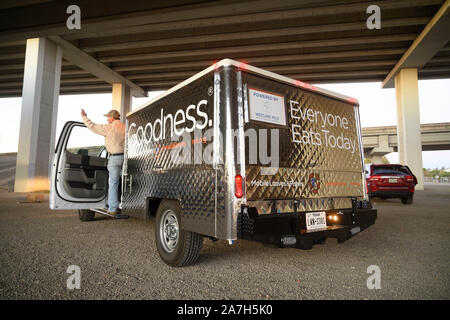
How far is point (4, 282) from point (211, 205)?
207cm

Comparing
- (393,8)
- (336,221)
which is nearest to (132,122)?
(336,221)

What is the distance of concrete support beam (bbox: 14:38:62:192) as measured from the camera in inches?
434

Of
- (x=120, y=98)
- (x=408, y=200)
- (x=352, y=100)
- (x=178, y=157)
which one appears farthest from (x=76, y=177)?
(x=120, y=98)

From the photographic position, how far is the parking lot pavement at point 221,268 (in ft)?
7.48

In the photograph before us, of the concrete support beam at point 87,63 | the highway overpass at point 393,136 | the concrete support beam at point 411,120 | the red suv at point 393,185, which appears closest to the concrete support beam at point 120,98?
the concrete support beam at point 87,63

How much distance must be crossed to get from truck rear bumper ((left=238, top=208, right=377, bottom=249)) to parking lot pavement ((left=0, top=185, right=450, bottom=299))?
0.38 meters

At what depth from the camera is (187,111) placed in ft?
10.0

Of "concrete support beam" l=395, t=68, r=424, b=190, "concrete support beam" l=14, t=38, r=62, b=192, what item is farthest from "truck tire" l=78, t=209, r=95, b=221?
"concrete support beam" l=395, t=68, r=424, b=190

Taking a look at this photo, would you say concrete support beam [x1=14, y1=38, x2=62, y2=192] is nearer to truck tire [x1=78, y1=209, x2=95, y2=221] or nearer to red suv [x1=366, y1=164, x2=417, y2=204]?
truck tire [x1=78, y1=209, x2=95, y2=221]

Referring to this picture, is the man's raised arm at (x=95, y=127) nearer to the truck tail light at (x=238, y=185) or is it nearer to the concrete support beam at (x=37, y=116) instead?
the truck tail light at (x=238, y=185)

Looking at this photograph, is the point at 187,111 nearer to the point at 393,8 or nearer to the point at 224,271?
the point at 224,271

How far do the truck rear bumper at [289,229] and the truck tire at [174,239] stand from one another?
0.74 metres

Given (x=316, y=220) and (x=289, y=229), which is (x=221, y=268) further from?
(x=316, y=220)

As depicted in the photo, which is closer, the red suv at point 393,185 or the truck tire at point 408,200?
the red suv at point 393,185
